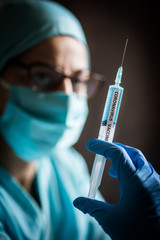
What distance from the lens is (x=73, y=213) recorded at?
107cm

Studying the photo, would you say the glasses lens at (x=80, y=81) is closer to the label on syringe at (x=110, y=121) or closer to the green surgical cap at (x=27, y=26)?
the green surgical cap at (x=27, y=26)

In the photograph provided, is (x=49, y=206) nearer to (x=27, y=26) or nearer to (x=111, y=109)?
(x=111, y=109)

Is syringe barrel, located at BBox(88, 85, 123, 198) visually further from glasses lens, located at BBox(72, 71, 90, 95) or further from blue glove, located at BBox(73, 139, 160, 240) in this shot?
glasses lens, located at BBox(72, 71, 90, 95)

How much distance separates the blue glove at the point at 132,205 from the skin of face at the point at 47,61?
54 centimetres

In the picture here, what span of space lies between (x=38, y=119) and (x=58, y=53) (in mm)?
297

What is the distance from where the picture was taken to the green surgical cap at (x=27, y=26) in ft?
3.07

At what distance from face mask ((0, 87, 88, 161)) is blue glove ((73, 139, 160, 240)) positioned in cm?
43

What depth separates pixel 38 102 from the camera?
94cm

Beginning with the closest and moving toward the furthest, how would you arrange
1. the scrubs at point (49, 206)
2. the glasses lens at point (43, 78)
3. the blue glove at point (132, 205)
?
the blue glove at point (132, 205), the scrubs at point (49, 206), the glasses lens at point (43, 78)

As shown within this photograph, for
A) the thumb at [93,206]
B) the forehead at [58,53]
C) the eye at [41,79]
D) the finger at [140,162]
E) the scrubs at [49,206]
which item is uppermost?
the forehead at [58,53]

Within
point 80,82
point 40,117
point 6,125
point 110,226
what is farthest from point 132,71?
point 110,226

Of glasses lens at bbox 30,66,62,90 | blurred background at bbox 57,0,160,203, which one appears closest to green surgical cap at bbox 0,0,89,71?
glasses lens at bbox 30,66,62,90

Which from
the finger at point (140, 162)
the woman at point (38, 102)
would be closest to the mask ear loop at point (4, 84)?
the woman at point (38, 102)

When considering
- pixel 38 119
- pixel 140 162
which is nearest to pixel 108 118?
pixel 140 162
